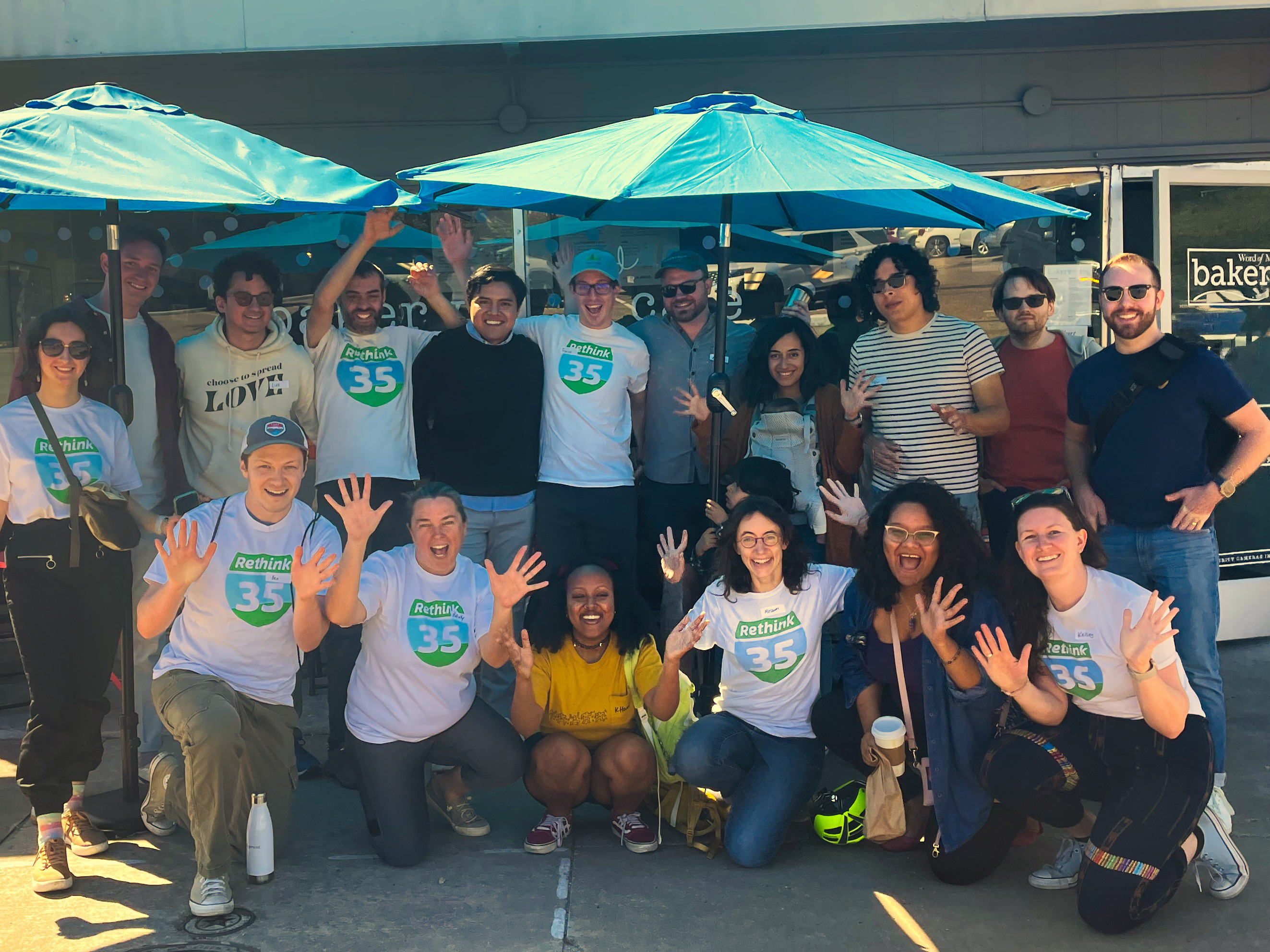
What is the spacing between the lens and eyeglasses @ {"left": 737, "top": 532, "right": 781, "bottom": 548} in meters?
3.99

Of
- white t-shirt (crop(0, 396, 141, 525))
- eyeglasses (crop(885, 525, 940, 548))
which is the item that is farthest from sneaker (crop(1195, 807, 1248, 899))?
white t-shirt (crop(0, 396, 141, 525))

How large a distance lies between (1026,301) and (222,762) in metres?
3.53

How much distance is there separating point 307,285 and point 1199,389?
4608mm

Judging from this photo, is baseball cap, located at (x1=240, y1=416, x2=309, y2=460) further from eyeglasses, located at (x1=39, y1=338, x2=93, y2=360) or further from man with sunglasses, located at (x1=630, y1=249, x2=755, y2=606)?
man with sunglasses, located at (x1=630, y1=249, x2=755, y2=606)

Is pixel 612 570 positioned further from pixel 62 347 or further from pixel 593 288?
pixel 62 347

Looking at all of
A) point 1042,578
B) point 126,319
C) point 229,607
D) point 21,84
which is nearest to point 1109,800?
point 1042,578

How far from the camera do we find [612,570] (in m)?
4.27

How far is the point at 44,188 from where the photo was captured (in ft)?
10.9

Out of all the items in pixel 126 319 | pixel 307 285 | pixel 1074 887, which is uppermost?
pixel 307 285

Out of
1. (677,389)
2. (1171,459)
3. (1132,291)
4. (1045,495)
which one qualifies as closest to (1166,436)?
(1171,459)

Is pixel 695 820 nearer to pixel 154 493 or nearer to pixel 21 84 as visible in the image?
pixel 154 493

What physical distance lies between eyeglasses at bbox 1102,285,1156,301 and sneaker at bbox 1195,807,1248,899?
1.75m

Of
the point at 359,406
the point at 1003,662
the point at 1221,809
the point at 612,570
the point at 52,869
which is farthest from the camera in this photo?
the point at 359,406

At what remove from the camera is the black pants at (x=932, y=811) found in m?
3.72
